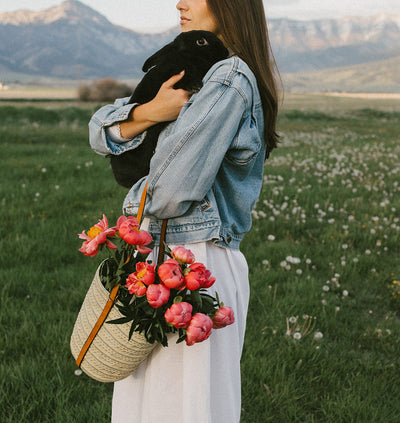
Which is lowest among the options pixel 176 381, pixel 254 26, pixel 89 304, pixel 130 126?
pixel 176 381

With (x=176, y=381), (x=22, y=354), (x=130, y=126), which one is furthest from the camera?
(x=22, y=354)

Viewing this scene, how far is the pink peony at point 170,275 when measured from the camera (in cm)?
156

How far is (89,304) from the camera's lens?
1826 millimetres

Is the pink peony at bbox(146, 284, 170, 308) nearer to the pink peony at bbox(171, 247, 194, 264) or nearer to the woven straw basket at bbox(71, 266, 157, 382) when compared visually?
the pink peony at bbox(171, 247, 194, 264)

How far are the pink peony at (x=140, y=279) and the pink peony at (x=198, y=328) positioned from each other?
21cm

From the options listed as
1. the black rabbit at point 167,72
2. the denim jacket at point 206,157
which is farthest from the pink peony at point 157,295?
the black rabbit at point 167,72

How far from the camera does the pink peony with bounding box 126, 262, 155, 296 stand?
5.16 ft

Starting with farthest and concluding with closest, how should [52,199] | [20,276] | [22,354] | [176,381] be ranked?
[52,199], [20,276], [22,354], [176,381]

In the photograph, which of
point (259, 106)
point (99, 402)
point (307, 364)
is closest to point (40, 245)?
point (99, 402)

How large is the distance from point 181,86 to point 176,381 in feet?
4.24

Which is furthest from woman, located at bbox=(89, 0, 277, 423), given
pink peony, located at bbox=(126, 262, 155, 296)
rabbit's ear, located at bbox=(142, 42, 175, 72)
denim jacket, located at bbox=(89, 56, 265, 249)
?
pink peony, located at bbox=(126, 262, 155, 296)

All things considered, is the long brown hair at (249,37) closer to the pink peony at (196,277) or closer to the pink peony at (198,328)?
the pink peony at (196,277)

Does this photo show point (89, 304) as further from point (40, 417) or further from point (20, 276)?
point (20, 276)

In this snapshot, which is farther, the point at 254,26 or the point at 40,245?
the point at 40,245
